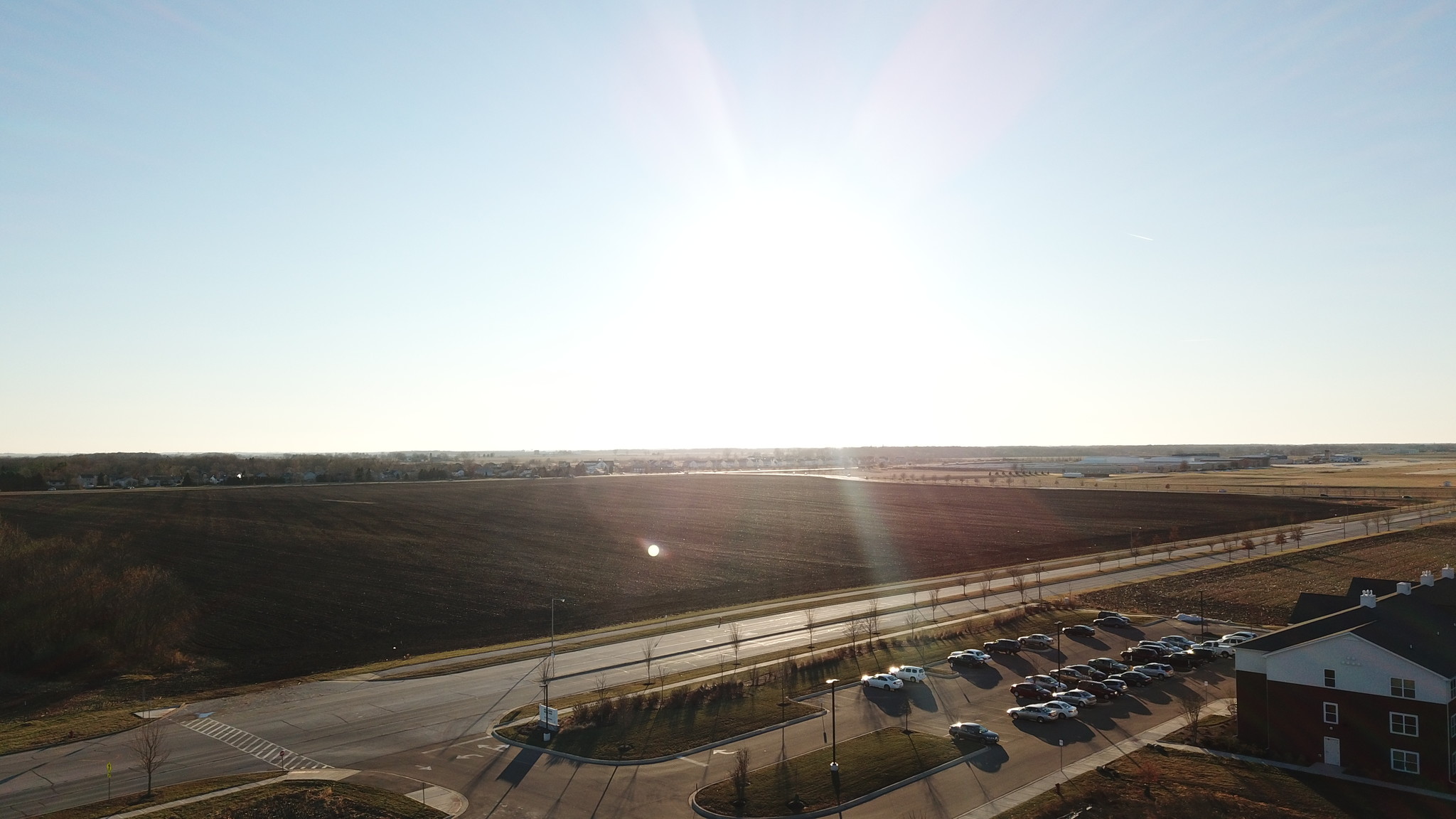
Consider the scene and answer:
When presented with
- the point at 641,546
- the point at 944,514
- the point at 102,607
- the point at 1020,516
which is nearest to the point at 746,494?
the point at 944,514

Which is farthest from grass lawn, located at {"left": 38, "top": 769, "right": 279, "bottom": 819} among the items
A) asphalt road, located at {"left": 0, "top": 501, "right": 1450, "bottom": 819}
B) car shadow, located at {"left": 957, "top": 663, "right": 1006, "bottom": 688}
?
car shadow, located at {"left": 957, "top": 663, "right": 1006, "bottom": 688}

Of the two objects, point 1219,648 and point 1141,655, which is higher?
point 1219,648

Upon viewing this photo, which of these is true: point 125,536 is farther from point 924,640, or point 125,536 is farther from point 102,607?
point 924,640

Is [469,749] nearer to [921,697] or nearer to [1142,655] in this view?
[921,697]

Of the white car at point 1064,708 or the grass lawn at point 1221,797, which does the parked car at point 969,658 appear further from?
the grass lawn at point 1221,797

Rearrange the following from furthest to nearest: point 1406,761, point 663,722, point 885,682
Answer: point 885,682
point 663,722
point 1406,761

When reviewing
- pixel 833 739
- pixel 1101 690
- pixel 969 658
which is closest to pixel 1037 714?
pixel 1101 690

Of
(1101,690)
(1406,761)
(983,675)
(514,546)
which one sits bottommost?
(983,675)
